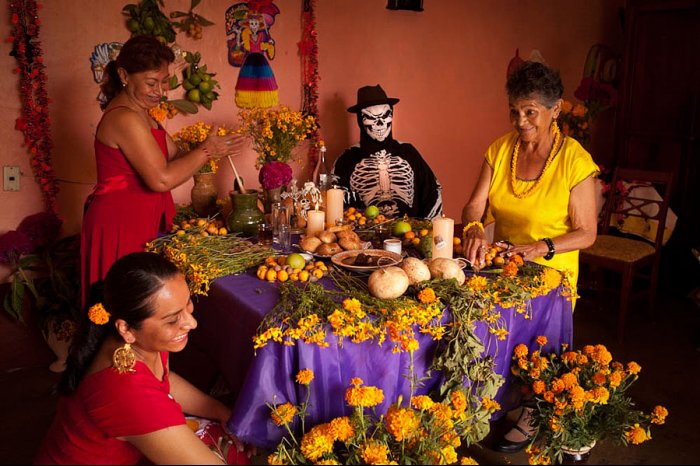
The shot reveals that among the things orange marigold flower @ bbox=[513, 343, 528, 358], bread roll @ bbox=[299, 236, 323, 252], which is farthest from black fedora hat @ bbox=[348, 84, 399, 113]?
orange marigold flower @ bbox=[513, 343, 528, 358]

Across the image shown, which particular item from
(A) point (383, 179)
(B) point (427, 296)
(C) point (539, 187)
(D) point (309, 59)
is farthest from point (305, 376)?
(D) point (309, 59)

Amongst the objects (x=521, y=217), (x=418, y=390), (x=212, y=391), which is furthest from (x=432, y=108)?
(x=418, y=390)

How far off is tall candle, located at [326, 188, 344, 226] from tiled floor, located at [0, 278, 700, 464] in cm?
121

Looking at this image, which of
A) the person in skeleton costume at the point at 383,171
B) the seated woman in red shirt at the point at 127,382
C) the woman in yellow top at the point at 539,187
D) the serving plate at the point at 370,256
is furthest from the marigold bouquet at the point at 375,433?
the person in skeleton costume at the point at 383,171

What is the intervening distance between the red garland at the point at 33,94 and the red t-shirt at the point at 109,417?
90.9 inches

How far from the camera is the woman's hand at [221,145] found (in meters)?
2.75

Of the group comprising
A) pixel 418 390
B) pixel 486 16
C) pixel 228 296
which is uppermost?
pixel 486 16

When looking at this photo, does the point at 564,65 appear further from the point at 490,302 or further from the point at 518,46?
the point at 490,302

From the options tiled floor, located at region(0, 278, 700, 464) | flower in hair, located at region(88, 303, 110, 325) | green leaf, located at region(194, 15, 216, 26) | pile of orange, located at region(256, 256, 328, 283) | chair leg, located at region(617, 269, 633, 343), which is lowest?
tiled floor, located at region(0, 278, 700, 464)

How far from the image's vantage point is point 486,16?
17.3ft

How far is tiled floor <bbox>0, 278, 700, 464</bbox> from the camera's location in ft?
8.98

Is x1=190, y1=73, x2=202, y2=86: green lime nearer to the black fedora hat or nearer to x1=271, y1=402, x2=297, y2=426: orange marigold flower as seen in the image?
the black fedora hat

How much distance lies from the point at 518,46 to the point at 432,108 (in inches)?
45.3

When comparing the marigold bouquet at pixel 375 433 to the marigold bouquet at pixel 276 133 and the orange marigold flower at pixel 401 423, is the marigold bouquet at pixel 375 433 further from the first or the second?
the marigold bouquet at pixel 276 133
